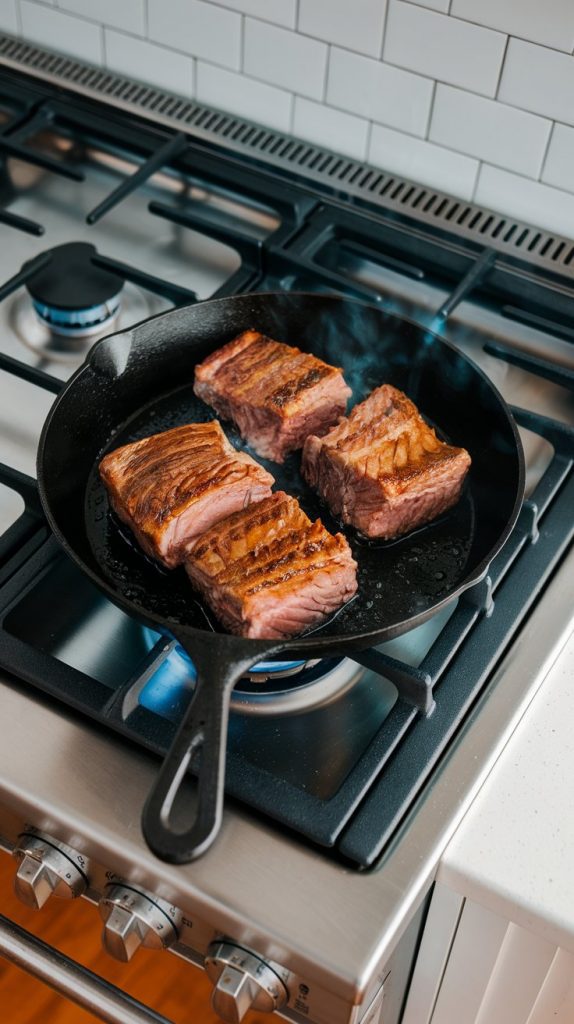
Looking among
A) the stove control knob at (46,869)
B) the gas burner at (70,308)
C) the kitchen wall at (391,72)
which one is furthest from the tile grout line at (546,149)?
the stove control knob at (46,869)

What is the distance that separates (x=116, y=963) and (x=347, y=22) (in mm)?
1190

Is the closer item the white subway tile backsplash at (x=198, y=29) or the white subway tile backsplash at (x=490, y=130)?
the white subway tile backsplash at (x=490, y=130)

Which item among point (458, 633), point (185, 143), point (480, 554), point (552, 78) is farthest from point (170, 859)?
point (185, 143)

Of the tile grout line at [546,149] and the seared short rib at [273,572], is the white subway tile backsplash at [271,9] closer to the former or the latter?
the tile grout line at [546,149]

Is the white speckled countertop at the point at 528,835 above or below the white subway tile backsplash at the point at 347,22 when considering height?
below

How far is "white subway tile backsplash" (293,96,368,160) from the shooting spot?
1561mm

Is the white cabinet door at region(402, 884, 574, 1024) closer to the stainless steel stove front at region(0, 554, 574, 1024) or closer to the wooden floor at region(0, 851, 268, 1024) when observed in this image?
the stainless steel stove front at region(0, 554, 574, 1024)

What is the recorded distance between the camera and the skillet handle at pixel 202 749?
0.79 meters

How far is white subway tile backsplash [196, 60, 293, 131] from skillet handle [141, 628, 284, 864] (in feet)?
3.23

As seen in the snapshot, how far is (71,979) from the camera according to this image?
109cm

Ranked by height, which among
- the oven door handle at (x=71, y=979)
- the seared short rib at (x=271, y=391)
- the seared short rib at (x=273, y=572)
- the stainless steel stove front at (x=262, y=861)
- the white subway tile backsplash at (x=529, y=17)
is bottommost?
the oven door handle at (x=71, y=979)

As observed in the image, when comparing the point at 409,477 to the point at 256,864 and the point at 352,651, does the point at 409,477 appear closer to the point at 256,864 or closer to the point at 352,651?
the point at 352,651

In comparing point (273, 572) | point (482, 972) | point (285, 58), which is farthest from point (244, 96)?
point (482, 972)

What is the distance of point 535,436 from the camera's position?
1.31m
